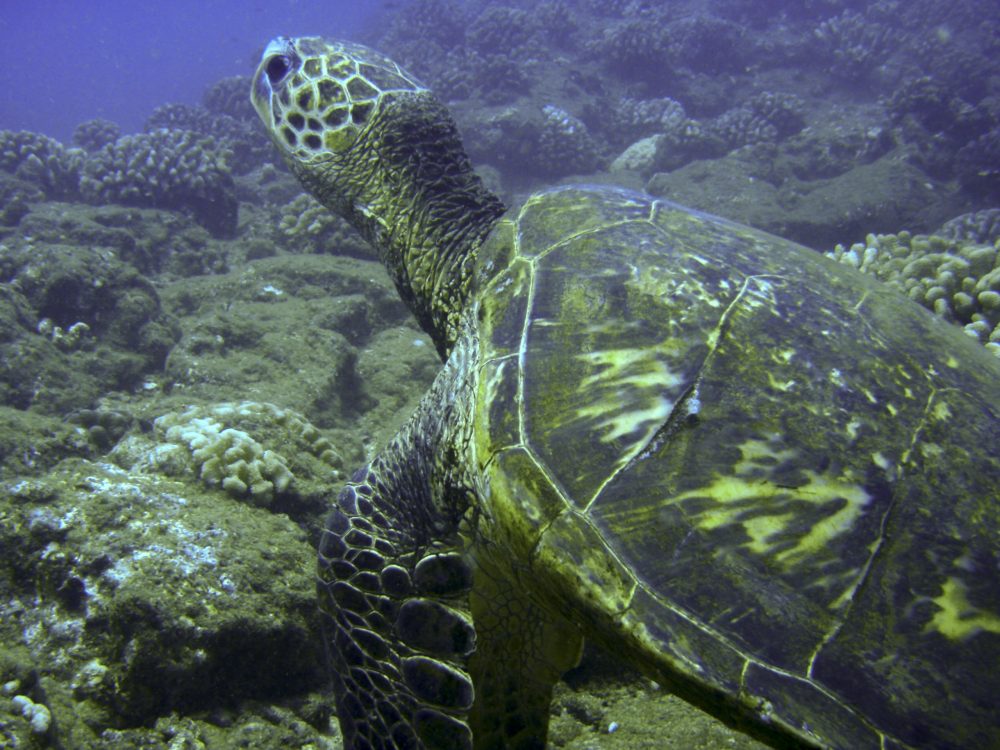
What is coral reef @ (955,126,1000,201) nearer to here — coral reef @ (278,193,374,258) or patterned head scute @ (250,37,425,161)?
coral reef @ (278,193,374,258)


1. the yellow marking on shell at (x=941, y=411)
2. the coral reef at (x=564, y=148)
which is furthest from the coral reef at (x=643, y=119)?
the yellow marking on shell at (x=941, y=411)

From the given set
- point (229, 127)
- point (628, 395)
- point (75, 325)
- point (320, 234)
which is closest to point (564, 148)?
point (320, 234)

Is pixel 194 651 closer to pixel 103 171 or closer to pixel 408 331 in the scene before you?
pixel 408 331

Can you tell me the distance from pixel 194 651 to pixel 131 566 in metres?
0.41

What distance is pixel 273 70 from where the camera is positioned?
3.27m

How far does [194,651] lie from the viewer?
1.96m

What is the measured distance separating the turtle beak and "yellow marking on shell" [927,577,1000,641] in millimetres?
3780

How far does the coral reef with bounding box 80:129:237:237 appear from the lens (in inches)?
317

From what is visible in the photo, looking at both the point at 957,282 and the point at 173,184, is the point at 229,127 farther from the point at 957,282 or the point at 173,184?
the point at 957,282

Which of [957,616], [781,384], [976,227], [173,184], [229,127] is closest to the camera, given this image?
[957,616]

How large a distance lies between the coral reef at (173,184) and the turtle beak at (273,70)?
5636 mm

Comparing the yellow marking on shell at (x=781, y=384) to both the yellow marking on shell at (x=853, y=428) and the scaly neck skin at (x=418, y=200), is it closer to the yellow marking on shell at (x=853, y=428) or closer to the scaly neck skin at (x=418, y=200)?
the yellow marking on shell at (x=853, y=428)

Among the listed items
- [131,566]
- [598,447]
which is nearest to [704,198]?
[598,447]

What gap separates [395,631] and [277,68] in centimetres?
325
